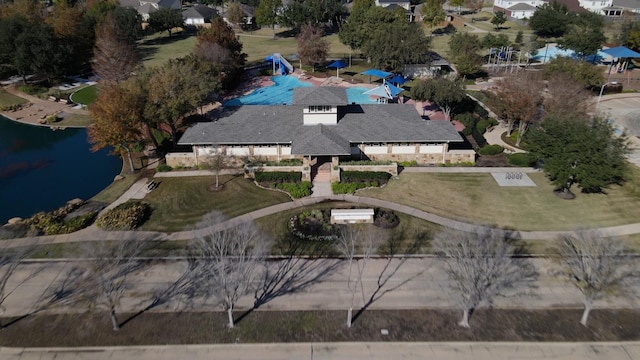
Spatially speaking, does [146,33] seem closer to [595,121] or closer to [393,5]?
[393,5]

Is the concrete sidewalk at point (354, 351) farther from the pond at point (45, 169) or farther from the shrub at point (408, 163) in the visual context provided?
the shrub at point (408, 163)

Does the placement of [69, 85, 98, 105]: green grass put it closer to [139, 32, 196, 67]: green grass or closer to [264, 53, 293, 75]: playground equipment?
[139, 32, 196, 67]: green grass

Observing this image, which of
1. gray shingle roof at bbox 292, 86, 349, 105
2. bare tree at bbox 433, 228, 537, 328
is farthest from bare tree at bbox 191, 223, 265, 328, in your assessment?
gray shingle roof at bbox 292, 86, 349, 105

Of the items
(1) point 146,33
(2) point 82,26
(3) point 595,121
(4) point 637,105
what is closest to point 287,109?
(3) point 595,121

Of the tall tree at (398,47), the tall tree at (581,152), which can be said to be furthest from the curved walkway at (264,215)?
the tall tree at (398,47)

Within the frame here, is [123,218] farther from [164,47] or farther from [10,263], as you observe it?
[164,47]

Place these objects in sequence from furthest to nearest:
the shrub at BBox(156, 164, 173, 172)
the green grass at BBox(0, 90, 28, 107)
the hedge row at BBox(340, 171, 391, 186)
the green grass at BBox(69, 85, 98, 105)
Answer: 1. the green grass at BBox(0, 90, 28, 107)
2. the green grass at BBox(69, 85, 98, 105)
3. the shrub at BBox(156, 164, 173, 172)
4. the hedge row at BBox(340, 171, 391, 186)

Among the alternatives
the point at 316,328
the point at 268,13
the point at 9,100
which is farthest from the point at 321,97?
the point at 268,13
